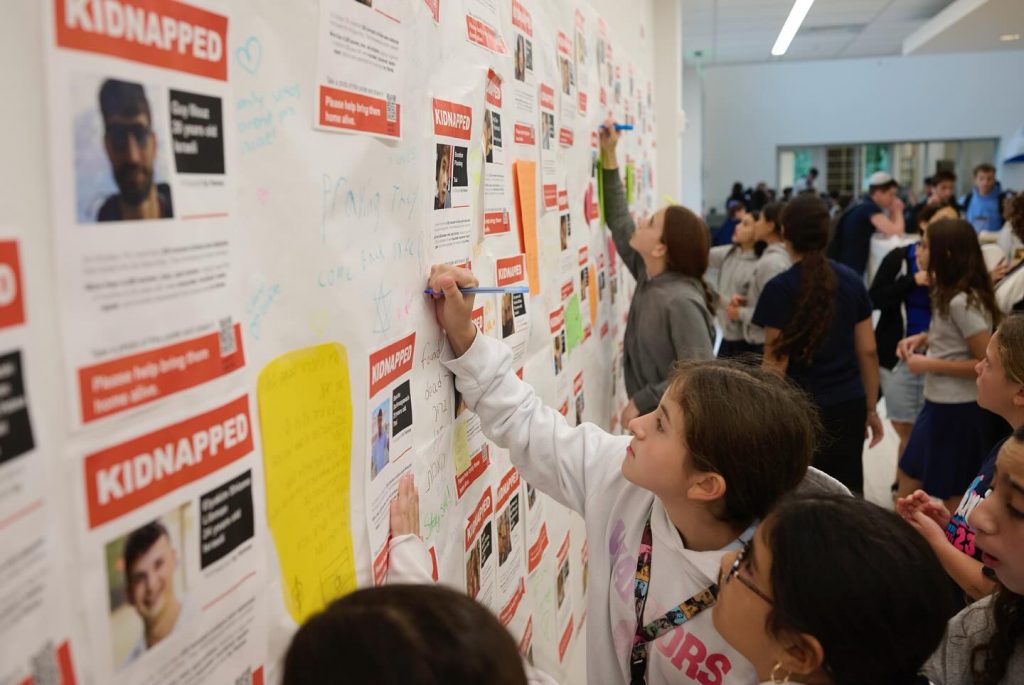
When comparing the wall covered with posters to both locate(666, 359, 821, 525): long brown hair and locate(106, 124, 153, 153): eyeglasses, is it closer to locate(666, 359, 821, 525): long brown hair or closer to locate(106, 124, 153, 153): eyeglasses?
locate(106, 124, 153, 153): eyeglasses

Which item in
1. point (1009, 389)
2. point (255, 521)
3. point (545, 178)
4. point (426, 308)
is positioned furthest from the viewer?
point (545, 178)

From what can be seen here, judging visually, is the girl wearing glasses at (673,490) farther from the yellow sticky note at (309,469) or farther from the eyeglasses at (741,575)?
the yellow sticky note at (309,469)

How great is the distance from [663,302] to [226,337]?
209cm

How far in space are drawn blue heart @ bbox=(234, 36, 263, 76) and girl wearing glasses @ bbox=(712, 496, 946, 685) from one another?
84 centimetres

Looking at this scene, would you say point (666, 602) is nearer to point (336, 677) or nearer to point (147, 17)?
point (336, 677)

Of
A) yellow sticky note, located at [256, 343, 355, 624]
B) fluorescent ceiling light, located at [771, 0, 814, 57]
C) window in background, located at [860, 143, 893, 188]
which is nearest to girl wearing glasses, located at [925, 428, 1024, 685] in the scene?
yellow sticky note, located at [256, 343, 355, 624]

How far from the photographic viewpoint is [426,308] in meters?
1.30

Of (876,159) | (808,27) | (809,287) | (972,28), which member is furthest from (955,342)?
(876,159)

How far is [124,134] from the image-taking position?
2.07ft

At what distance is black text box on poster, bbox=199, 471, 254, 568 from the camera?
750mm

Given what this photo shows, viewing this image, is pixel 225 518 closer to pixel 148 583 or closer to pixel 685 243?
pixel 148 583

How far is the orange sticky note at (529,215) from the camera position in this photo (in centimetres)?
181

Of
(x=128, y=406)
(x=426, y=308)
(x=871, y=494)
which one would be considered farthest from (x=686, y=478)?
(x=871, y=494)

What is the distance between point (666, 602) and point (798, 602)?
374 millimetres
